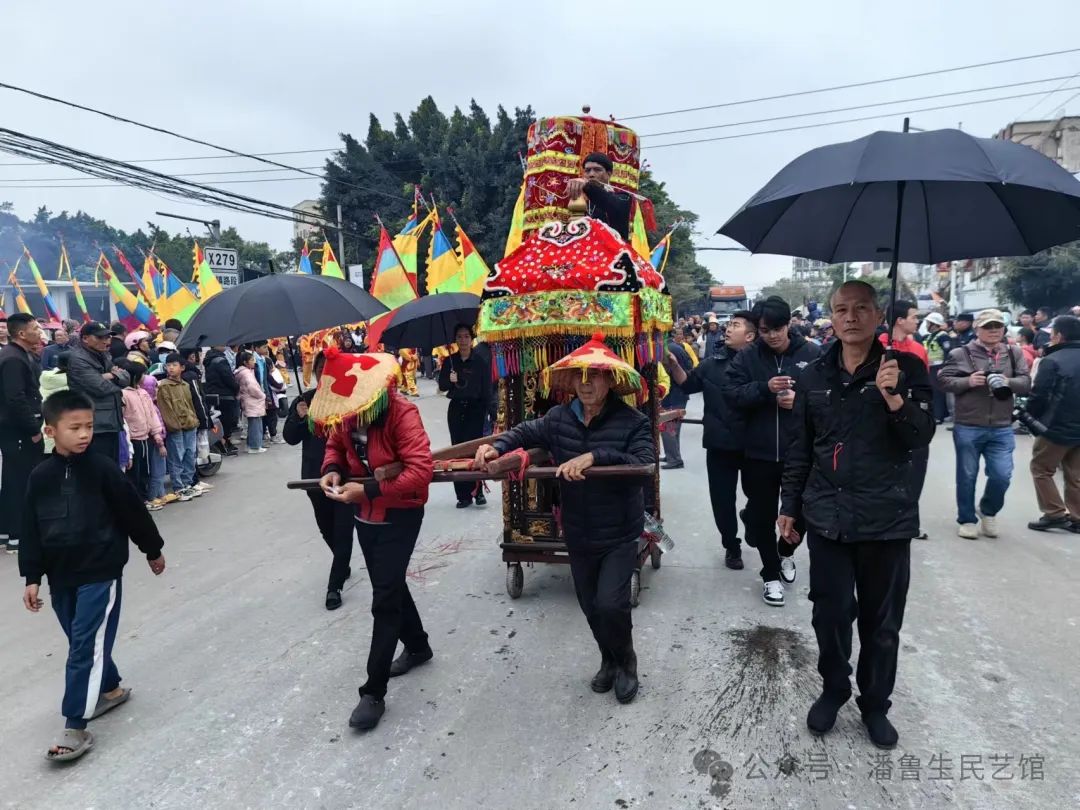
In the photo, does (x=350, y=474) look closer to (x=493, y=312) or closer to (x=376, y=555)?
(x=376, y=555)

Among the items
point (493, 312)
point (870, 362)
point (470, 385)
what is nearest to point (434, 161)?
point (470, 385)

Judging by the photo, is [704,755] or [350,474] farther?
[350,474]

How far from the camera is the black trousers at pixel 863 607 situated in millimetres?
2857

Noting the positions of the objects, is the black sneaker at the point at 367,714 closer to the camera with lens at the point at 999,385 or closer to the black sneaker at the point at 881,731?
the black sneaker at the point at 881,731

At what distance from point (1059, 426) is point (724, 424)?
346 cm

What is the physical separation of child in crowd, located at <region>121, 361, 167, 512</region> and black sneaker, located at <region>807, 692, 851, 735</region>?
678cm

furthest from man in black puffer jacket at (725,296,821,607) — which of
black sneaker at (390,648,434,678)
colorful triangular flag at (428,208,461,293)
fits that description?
colorful triangular flag at (428,208,461,293)

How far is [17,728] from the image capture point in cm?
332

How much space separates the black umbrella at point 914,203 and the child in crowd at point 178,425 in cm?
691

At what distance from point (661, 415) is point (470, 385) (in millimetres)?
2616

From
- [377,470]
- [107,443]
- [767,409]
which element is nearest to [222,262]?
[107,443]

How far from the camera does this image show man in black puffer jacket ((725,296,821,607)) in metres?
4.48

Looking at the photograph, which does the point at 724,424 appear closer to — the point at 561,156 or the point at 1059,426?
the point at 561,156

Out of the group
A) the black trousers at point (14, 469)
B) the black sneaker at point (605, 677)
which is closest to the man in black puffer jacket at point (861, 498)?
the black sneaker at point (605, 677)
